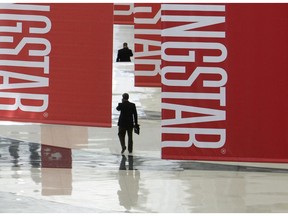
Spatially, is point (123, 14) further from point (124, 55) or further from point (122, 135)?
point (122, 135)

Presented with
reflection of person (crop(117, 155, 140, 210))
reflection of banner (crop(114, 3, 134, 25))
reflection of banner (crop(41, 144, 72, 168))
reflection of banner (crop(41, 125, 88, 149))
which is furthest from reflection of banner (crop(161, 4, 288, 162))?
reflection of banner (crop(114, 3, 134, 25))

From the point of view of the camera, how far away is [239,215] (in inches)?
627

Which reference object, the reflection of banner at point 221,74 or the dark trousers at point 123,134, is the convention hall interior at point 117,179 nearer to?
the dark trousers at point 123,134

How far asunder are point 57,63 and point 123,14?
13985 millimetres

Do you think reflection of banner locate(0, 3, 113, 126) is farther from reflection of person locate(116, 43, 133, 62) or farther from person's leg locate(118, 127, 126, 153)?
reflection of person locate(116, 43, 133, 62)

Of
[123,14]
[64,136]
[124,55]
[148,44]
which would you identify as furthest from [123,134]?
[124,55]

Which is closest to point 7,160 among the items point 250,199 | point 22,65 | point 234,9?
point 22,65

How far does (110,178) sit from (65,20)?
2985mm

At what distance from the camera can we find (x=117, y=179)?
750 inches

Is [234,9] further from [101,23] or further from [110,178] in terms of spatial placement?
[110,178]

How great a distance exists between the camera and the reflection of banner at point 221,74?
15.6 metres

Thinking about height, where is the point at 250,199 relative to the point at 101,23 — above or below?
below

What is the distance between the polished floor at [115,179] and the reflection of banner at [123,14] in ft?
24.7

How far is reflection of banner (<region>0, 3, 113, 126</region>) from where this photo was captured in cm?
1844
